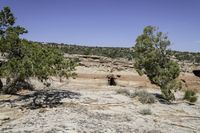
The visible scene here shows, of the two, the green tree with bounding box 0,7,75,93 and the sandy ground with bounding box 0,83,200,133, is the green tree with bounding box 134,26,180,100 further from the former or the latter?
the green tree with bounding box 0,7,75,93

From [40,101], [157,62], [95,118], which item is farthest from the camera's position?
[157,62]

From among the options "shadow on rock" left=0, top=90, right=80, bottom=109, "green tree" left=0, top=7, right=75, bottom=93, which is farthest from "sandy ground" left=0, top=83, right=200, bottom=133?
"green tree" left=0, top=7, right=75, bottom=93

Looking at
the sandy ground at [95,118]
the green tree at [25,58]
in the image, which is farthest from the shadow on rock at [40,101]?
the green tree at [25,58]

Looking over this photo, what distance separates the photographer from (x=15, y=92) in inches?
949

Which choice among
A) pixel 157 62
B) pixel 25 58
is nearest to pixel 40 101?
pixel 25 58

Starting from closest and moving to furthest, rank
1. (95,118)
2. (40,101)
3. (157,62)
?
1. (95,118)
2. (40,101)
3. (157,62)

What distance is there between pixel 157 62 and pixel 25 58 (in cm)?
1311

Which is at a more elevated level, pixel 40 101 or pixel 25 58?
pixel 25 58

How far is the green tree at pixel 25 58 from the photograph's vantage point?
17.8m

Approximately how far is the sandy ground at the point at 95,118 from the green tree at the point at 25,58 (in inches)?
87.4

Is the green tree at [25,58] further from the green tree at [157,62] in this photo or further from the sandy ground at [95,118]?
the green tree at [157,62]

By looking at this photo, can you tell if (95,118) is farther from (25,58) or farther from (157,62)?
(157,62)

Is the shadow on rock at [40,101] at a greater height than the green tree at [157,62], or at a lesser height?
lesser

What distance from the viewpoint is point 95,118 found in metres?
15.7
